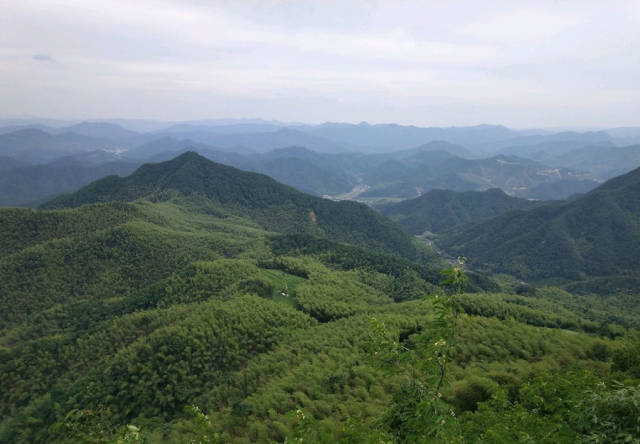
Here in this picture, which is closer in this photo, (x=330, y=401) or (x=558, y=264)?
(x=330, y=401)

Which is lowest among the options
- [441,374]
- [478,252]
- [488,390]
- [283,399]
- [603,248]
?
[478,252]

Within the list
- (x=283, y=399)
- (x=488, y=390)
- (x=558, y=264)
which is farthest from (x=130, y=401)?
(x=558, y=264)

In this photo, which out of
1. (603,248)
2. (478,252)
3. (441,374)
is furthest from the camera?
(478,252)

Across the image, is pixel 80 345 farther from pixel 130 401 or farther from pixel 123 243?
pixel 123 243

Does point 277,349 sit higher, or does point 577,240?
point 277,349

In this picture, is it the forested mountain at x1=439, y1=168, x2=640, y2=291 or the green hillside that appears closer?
the green hillside

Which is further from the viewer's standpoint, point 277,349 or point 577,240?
point 577,240

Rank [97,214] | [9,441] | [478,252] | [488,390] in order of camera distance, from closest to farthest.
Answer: [488,390]
[9,441]
[97,214]
[478,252]

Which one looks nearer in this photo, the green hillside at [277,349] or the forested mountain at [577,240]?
the green hillside at [277,349]
